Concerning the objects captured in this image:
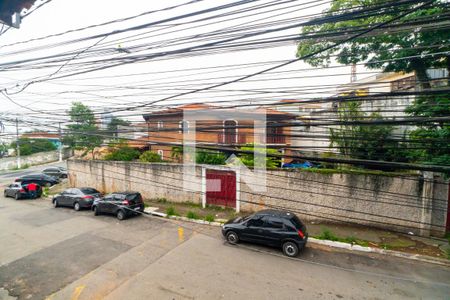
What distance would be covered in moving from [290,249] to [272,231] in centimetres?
75

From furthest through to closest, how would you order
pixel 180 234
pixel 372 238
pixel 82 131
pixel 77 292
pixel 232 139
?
1. pixel 232 139
2. pixel 180 234
3. pixel 372 238
4. pixel 82 131
5. pixel 77 292

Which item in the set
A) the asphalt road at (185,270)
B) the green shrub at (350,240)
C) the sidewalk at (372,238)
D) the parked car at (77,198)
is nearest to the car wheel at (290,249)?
the asphalt road at (185,270)

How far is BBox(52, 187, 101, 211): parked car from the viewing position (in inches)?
488

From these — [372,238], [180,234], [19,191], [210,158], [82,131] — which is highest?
[82,131]

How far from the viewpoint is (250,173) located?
35.4ft

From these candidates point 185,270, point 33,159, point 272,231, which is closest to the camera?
point 185,270

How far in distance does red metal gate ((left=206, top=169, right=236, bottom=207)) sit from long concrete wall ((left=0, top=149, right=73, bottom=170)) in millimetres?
33650

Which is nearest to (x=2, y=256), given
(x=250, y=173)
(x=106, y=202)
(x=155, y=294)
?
(x=106, y=202)

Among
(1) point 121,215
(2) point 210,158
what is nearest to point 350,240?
(2) point 210,158

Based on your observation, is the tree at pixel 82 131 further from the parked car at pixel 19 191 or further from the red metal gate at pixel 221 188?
the red metal gate at pixel 221 188

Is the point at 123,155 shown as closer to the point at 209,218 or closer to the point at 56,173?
the point at 209,218

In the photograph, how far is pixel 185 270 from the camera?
20.9 ft

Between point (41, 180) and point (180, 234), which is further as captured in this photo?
point (41, 180)

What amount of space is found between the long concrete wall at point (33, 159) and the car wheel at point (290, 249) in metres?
38.6
